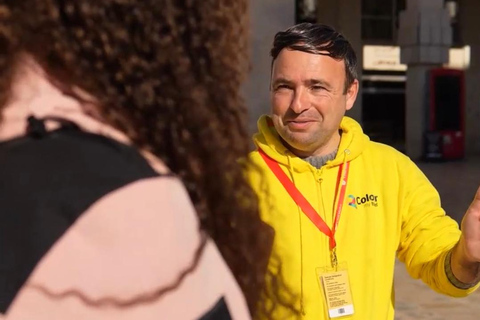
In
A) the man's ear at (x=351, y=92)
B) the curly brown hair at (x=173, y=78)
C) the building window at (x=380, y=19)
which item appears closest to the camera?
the curly brown hair at (x=173, y=78)

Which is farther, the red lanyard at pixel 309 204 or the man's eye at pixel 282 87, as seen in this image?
the man's eye at pixel 282 87

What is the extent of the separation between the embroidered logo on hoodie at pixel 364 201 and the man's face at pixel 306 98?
197mm

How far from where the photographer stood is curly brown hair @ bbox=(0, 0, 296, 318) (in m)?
0.93

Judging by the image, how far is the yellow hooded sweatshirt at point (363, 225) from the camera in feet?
7.09

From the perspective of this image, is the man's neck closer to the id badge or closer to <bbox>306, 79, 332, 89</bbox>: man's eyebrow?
<bbox>306, 79, 332, 89</bbox>: man's eyebrow

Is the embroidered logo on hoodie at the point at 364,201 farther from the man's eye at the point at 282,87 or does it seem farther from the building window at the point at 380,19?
the building window at the point at 380,19

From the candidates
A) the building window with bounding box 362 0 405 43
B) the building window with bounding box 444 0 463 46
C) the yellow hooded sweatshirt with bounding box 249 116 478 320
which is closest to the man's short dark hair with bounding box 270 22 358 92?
the yellow hooded sweatshirt with bounding box 249 116 478 320

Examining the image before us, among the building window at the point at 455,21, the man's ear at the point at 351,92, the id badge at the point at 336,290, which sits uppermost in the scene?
the man's ear at the point at 351,92

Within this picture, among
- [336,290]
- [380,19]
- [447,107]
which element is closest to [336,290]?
[336,290]

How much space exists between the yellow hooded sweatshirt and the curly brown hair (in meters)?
1.03

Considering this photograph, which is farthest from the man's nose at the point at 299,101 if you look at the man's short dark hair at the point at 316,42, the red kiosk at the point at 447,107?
the red kiosk at the point at 447,107

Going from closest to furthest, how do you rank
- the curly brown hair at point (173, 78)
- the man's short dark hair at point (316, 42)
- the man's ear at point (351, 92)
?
the curly brown hair at point (173, 78)
the man's short dark hair at point (316, 42)
the man's ear at point (351, 92)

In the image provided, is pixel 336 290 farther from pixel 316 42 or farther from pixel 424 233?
pixel 316 42

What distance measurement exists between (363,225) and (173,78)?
1362 millimetres
